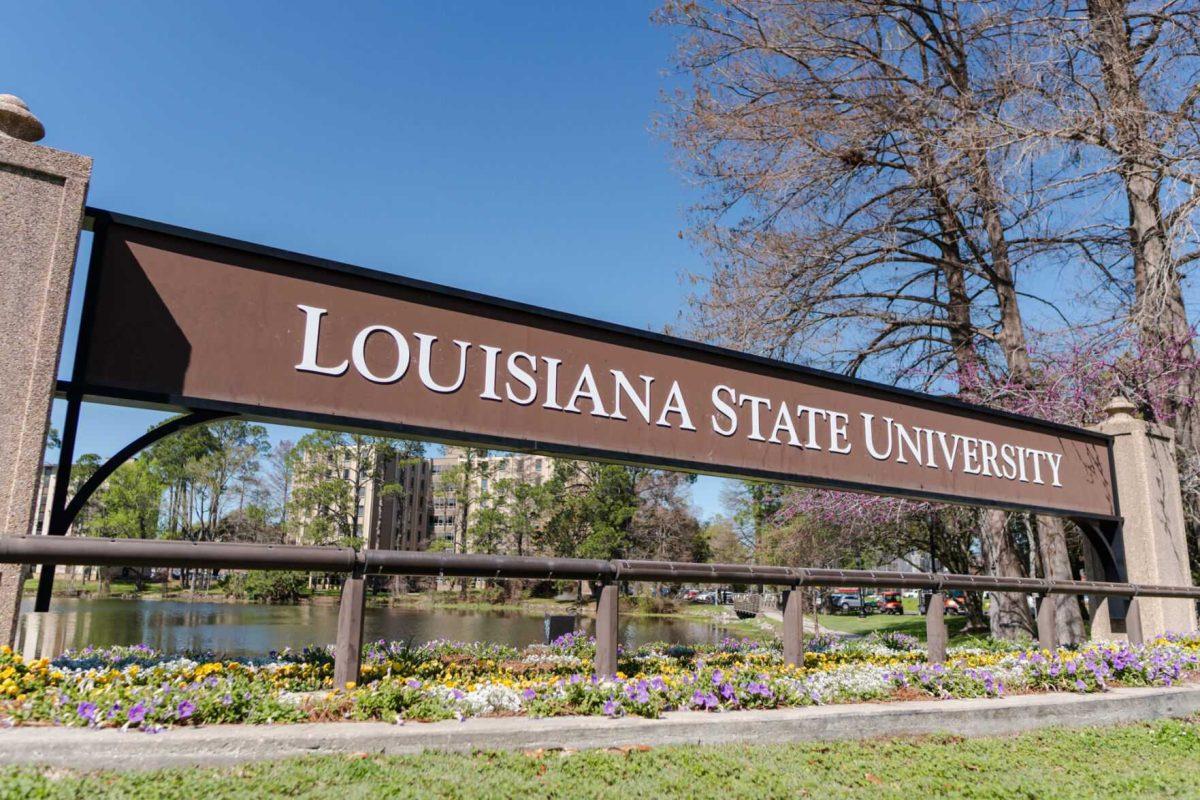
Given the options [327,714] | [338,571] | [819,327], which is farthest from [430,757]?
[819,327]

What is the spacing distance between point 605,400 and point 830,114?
399 inches

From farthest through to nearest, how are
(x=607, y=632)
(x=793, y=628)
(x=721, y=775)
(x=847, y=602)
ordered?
(x=847, y=602) < (x=793, y=628) < (x=607, y=632) < (x=721, y=775)

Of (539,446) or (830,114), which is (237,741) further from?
(830,114)

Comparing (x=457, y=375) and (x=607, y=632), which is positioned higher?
(x=457, y=375)

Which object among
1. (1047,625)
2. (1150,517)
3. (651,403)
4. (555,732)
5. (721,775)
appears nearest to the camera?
(721,775)

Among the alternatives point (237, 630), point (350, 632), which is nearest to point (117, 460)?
point (350, 632)

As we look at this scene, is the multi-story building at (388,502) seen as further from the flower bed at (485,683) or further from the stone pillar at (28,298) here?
the stone pillar at (28,298)

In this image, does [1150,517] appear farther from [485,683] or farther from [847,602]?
[847,602]

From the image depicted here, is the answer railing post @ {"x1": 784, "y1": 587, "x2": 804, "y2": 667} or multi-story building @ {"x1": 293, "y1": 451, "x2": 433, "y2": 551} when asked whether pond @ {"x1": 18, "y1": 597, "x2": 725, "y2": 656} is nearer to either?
multi-story building @ {"x1": 293, "y1": 451, "x2": 433, "y2": 551}

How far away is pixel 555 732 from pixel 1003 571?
13.8m

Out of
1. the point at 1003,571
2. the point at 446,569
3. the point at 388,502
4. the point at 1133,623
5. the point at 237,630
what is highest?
the point at 388,502

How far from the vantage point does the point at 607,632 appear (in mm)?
4867

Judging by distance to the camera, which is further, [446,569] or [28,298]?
[446,569]

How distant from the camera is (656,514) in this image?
164 feet
